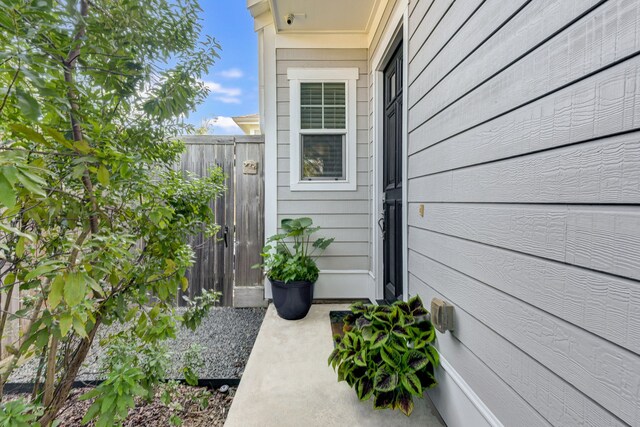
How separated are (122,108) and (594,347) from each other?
71.3 inches

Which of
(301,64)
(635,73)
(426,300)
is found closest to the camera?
(635,73)

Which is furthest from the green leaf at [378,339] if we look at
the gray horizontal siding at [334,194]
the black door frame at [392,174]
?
the gray horizontal siding at [334,194]

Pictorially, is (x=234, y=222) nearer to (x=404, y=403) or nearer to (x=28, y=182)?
(x=404, y=403)

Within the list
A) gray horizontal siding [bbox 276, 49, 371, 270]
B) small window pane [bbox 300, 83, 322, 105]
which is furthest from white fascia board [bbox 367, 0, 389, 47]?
small window pane [bbox 300, 83, 322, 105]

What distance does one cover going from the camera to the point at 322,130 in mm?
3295

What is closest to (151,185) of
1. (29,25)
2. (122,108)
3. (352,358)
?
(122,108)

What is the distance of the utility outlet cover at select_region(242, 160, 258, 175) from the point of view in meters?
3.49

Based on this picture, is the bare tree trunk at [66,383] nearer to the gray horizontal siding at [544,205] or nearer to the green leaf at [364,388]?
the green leaf at [364,388]

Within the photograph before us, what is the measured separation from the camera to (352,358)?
159cm

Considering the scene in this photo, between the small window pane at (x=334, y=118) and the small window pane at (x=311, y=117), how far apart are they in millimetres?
66

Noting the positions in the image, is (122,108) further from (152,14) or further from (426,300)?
(426,300)

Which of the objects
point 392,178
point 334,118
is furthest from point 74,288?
point 334,118

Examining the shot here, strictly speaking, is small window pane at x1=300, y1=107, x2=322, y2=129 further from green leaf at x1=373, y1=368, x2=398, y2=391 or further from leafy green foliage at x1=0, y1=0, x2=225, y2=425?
green leaf at x1=373, y1=368, x2=398, y2=391

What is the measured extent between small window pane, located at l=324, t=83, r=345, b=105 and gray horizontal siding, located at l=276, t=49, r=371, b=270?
175 millimetres
